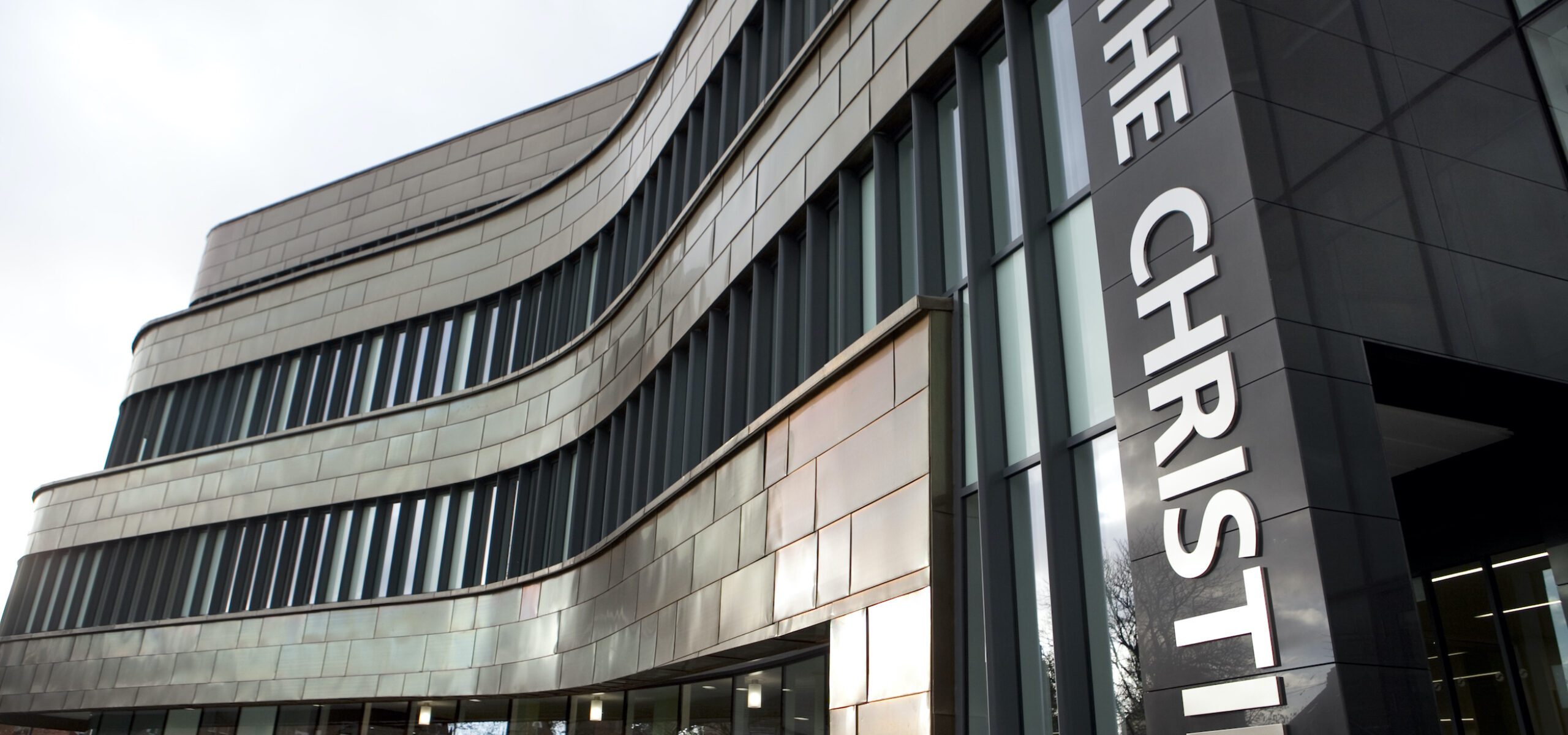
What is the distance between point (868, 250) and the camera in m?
14.1

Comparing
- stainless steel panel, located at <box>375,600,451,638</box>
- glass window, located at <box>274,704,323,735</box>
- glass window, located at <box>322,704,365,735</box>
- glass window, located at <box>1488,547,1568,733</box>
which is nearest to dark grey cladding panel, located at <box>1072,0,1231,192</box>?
glass window, located at <box>1488,547,1568,733</box>

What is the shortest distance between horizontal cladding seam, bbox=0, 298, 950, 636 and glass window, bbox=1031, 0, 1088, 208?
1.77m

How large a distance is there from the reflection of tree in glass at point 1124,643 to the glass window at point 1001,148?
11.4 feet

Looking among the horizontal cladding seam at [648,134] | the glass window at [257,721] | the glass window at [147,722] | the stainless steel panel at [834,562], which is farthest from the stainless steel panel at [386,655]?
the stainless steel panel at [834,562]

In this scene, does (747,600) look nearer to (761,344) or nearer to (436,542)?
(761,344)

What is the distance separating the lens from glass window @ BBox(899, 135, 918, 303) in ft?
43.1

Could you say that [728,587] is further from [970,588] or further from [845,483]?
[970,588]

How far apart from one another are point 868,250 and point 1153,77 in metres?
5.59

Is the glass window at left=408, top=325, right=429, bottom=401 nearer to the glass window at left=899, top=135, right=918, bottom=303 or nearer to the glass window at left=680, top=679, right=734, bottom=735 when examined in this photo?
the glass window at left=680, top=679, right=734, bottom=735

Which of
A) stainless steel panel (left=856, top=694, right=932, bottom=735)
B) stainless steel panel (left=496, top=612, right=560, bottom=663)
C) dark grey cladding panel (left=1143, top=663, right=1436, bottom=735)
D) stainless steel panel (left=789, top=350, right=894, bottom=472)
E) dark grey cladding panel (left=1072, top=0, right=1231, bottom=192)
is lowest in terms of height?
dark grey cladding panel (left=1143, top=663, right=1436, bottom=735)

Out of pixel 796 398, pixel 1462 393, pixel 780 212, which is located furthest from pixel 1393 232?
pixel 780 212

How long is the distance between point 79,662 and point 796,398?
2737 cm

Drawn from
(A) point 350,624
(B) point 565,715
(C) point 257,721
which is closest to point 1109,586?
(B) point 565,715

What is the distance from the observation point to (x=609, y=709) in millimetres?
20453
